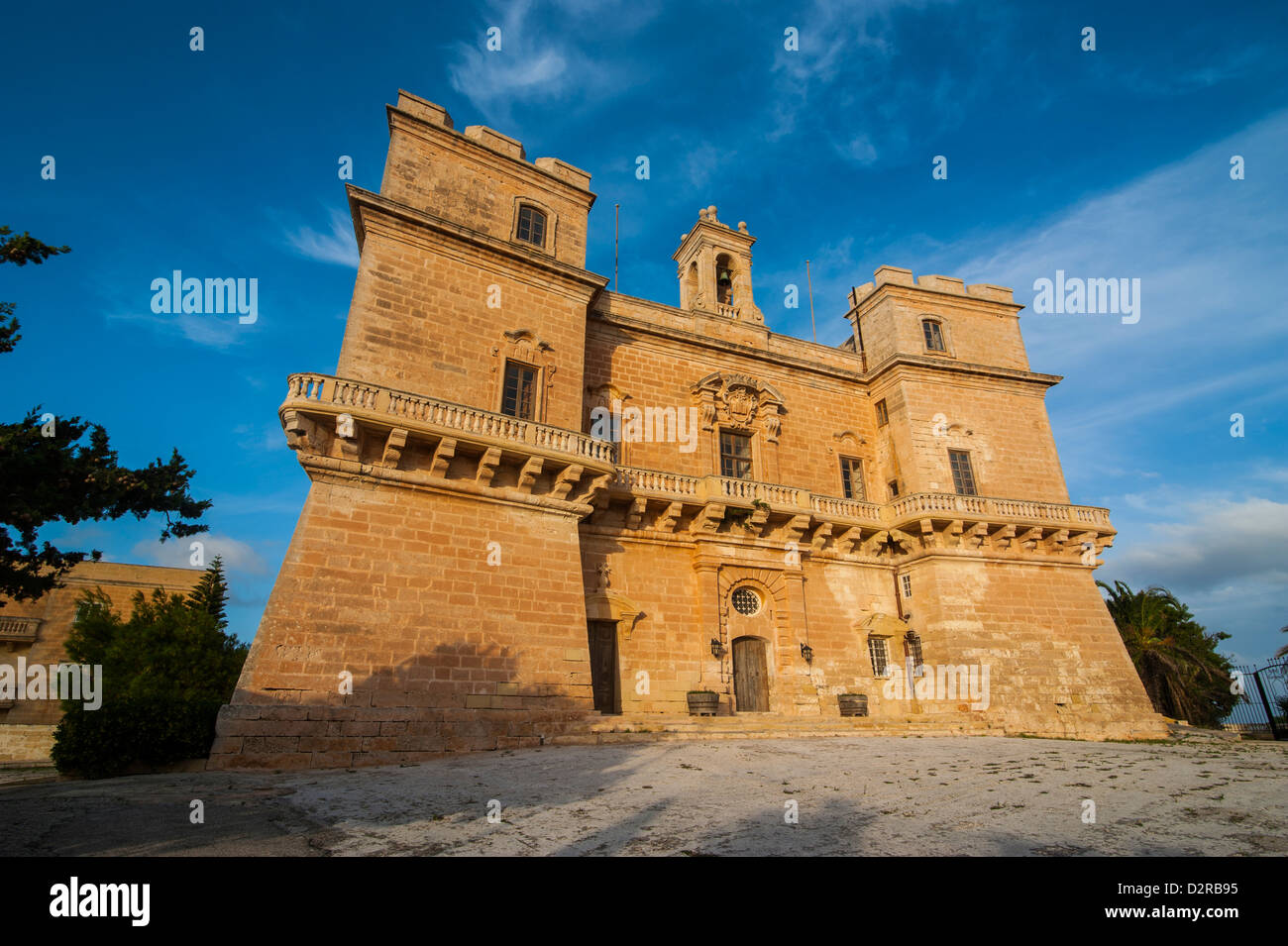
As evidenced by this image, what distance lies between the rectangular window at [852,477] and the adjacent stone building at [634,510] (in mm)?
111

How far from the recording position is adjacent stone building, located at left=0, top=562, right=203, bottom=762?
25844mm

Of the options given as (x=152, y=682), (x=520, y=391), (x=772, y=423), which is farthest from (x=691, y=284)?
(x=152, y=682)

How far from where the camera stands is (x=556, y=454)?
14320mm

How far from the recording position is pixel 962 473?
20828mm

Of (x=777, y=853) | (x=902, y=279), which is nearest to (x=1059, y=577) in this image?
(x=902, y=279)

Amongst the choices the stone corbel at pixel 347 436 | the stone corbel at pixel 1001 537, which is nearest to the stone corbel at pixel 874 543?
the stone corbel at pixel 1001 537

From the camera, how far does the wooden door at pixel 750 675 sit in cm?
1683

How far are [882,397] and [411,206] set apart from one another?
16097 mm

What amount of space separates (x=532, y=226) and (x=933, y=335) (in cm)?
1472

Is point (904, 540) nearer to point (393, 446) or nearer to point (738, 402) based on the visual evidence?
point (738, 402)
